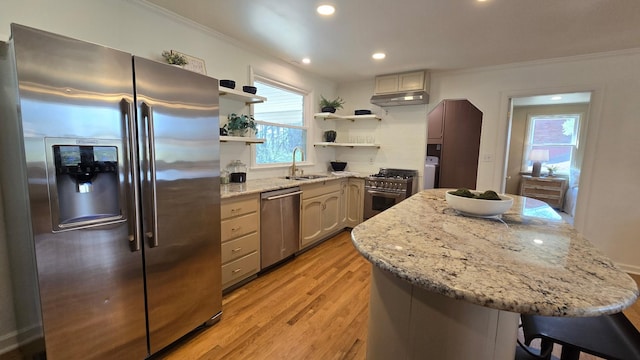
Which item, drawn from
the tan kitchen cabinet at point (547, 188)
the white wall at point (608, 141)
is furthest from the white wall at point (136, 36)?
the tan kitchen cabinet at point (547, 188)

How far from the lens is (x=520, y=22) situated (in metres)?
2.38

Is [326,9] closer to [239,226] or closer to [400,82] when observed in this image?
[239,226]

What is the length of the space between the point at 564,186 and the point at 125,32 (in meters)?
7.78

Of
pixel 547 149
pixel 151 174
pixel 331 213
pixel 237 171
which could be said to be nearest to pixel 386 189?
pixel 331 213

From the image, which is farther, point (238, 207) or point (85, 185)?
point (238, 207)

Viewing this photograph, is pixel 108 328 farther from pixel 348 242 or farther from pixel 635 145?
pixel 635 145

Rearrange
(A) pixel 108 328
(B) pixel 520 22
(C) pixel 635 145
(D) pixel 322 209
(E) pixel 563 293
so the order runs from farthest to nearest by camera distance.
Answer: (D) pixel 322 209 < (C) pixel 635 145 < (B) pixel 520 22 < (A) pixel 108 328 < (E) pixel 563 293

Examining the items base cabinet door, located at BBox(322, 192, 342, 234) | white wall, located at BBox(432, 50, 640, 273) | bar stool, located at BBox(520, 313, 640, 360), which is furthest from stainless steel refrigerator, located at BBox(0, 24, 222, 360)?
white wall, located at BBox(432, 50, 640, 273)

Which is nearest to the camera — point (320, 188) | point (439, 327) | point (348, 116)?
point (439, 327)

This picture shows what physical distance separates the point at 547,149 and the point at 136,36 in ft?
25.3

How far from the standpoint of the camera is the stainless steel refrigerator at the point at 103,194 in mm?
1227

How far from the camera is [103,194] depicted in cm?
143

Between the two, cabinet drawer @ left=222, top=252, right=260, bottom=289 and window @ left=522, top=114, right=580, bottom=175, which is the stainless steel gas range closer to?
cabinet drawer @ left=222, top=252, right=260, bottom=289

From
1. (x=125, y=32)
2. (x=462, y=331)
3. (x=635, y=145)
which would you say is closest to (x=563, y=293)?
(x=462, y=331)
